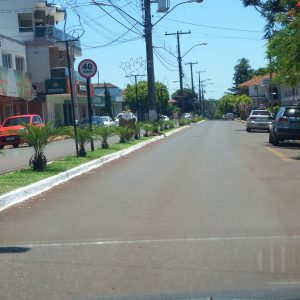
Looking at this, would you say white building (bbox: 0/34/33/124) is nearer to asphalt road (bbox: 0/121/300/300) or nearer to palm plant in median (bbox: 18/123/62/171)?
palm plant in median (bbox: 18/123/62/171)

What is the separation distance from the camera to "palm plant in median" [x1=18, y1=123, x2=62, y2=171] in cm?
1488

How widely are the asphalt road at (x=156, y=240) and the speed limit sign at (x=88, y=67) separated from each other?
706cm

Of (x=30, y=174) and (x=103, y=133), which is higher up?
(x=103, y=133)

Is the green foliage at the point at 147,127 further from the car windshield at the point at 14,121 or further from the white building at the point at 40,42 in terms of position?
the white building at the point at 40,42

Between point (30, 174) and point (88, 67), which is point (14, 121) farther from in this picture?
point (30, 174)

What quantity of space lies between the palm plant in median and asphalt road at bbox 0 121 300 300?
6.79 feet

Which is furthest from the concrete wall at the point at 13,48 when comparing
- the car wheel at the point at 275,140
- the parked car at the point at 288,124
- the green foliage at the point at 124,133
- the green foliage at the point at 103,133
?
the parked car at the point at 288,124

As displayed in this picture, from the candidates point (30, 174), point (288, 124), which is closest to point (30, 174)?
point (30, 174)

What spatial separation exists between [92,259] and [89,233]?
1340mm

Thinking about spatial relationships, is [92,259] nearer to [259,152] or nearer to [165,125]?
[259,152]

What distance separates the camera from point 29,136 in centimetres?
1488

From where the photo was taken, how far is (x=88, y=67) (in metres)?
20.0

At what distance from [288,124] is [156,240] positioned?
18.1 meters

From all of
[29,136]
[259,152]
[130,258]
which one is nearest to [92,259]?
[130,258]
